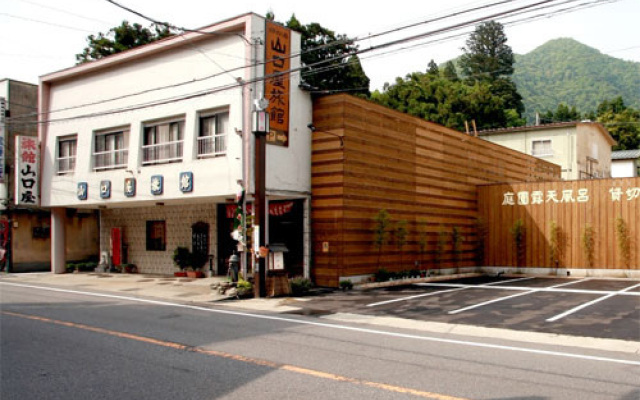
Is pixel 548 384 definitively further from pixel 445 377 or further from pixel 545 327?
pixel 545 327

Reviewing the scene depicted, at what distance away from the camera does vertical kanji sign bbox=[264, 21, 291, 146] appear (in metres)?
17.4

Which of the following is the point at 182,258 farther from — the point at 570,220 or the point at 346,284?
the point at 570,220

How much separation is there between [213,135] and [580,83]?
580 ft

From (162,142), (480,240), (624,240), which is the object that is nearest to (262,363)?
(162,142)

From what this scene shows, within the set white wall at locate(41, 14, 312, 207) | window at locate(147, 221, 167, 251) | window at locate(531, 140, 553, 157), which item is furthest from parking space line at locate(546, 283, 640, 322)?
window at locate(531, 140, 553, 157)

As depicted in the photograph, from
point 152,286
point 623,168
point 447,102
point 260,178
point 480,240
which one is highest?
point 447,102

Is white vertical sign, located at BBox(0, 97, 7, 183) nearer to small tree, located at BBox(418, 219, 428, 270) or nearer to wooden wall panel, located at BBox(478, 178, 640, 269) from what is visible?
small tree, located at BBox(418, 219, 428, 270)

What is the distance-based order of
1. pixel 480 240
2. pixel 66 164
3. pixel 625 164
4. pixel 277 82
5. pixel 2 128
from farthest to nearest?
pixel 625 164, pixel 2 128, pixel 480 240, pixel 66 164, pixel 277 82

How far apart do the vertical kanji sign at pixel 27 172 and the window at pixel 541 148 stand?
3112 centimetres

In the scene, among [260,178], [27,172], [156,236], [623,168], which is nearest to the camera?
[260,178]

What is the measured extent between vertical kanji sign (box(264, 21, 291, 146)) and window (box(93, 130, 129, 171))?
769 centimetres

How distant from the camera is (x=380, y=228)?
63.0 feet

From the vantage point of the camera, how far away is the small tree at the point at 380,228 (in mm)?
19109

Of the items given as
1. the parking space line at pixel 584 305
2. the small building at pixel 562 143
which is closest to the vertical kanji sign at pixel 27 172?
the parking space line at pixel 584 305
